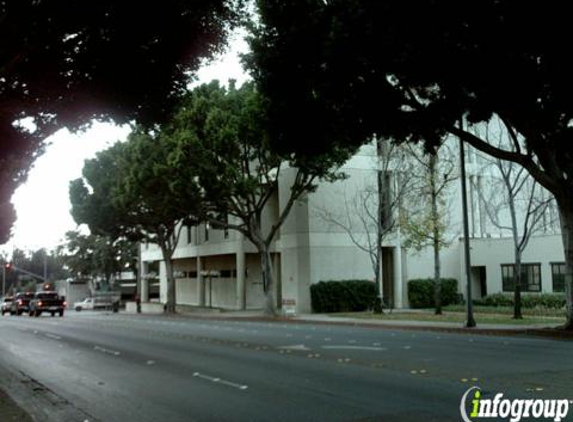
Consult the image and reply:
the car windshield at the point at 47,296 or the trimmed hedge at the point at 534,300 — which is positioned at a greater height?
the car windshield at the point at 47,296

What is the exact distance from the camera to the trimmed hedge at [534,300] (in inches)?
1428

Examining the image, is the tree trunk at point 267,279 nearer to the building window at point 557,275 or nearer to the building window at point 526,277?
the building window at point 526,277

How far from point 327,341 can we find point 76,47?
11.3 metres

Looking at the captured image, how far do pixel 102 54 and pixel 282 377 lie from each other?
23.1ft

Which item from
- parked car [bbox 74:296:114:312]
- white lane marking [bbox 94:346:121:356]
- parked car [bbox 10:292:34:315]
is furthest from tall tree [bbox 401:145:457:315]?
parked car [bbox 74:296:114:312]

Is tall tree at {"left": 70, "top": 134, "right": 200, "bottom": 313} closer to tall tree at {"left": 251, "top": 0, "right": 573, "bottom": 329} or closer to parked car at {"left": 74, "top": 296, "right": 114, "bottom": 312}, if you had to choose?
tall tree at {"left": 251, "top": 0, "right": 573, "bottom": 329}

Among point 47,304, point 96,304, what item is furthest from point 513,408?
point 96,304

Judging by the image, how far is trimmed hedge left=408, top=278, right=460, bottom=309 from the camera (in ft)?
142

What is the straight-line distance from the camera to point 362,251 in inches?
1706

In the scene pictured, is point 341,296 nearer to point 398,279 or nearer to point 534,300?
point 398,279

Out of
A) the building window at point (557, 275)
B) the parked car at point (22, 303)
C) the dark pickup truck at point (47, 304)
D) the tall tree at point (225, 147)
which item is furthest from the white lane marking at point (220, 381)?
the parked car at point (22, 303)

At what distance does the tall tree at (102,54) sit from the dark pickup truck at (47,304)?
38105mm

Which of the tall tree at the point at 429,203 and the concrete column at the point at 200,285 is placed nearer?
the tall tree at the point at 429,203

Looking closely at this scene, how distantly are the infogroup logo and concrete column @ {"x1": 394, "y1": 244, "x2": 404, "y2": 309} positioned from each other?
3418cm
